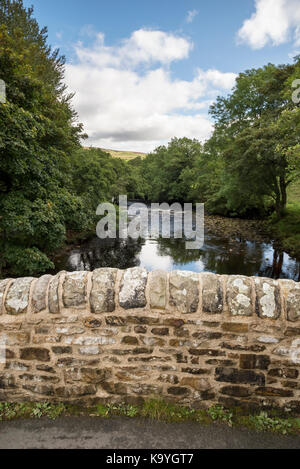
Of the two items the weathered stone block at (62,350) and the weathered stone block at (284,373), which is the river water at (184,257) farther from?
the weathered stone block at (62,350)

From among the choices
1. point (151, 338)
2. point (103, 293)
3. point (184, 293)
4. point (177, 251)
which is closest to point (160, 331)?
point (151, 338)

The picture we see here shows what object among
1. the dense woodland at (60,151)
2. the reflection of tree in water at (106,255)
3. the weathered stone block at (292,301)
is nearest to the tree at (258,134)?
the dense woodland at (60,151)

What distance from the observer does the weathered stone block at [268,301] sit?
2.02 m

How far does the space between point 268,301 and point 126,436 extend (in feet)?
5.54

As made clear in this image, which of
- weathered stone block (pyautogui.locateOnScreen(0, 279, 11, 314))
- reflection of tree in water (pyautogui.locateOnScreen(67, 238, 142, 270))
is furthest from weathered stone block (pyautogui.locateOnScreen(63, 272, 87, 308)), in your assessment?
reflection of tree in water (pyautogui.locateOnScreen(67, 238, 142, 270))

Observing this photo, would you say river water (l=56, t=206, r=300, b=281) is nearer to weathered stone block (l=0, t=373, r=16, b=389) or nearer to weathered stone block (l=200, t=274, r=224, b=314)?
weathered stone block (l=0, t=373, r=16, b=389)

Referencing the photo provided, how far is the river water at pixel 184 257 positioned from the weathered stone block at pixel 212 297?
8.66 meters

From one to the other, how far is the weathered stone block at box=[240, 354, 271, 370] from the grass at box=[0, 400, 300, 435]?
457mm

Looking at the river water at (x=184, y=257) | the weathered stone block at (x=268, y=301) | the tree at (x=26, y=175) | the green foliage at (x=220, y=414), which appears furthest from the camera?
the river water at (x=184, y=257)

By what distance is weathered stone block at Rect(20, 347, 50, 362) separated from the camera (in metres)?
2.21

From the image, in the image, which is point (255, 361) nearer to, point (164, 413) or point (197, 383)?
point (197, 383)

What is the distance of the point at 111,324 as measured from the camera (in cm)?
214
